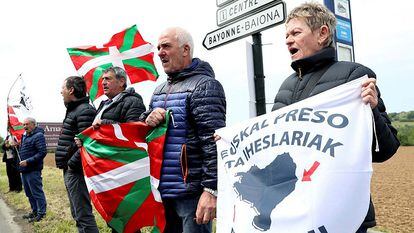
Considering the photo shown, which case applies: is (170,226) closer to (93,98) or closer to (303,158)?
(303,158)

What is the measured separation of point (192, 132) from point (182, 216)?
0.55 meters

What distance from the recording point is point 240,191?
2195mm

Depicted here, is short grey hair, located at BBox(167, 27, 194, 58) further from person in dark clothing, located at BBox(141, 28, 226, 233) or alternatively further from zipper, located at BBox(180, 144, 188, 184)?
zipper, located at BBox(180, 144, 188, 184)

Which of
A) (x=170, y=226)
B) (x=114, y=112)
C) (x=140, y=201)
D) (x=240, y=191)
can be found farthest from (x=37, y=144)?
(x=240, y=191)

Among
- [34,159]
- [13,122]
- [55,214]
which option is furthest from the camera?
[13,122]

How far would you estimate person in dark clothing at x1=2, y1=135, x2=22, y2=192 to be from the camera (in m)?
12.1

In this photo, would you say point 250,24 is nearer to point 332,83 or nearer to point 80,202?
point 332,83

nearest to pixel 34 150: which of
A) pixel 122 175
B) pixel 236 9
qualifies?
pixel 122 175

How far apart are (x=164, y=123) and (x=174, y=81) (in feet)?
0.99

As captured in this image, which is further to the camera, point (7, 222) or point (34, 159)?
point (7, 222)

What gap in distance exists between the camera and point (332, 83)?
2035mm

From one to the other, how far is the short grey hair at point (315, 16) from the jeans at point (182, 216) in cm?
129

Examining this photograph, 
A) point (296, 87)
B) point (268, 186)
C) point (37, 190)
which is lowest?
point (37, 190)

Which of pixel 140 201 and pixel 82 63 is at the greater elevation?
pixel 82 63
